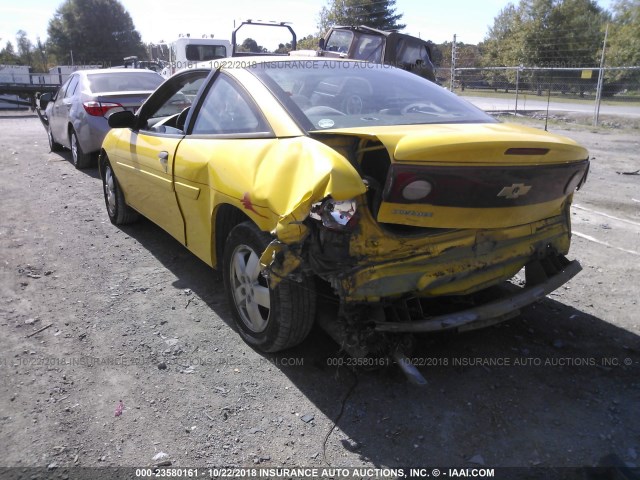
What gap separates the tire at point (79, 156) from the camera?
8805 mm

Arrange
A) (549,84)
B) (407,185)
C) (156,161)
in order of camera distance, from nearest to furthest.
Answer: (407,185) → (156,161) → (549,84)

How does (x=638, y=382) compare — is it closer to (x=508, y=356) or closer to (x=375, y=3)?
(x=508, y=356)

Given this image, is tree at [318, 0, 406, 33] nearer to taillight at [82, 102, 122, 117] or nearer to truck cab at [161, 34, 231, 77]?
truck cab at [161, 34, 231, 77]

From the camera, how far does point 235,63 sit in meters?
3.75

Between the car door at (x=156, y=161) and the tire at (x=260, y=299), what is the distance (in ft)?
2.98

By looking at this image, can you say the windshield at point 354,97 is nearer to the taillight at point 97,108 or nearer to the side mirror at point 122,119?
the side mirror at point 122,119

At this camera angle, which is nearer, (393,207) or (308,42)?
(393,207)

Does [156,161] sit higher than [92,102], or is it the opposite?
[92,102]

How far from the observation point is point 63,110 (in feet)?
30.6

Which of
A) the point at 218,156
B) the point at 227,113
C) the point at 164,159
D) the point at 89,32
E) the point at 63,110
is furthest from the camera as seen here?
the point at 89,32

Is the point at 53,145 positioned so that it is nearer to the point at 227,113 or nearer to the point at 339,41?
the point at 339,41

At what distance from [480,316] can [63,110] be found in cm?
892

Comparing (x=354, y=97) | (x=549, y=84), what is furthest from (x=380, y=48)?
(x=549, y=84)

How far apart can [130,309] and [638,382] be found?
3.33m
